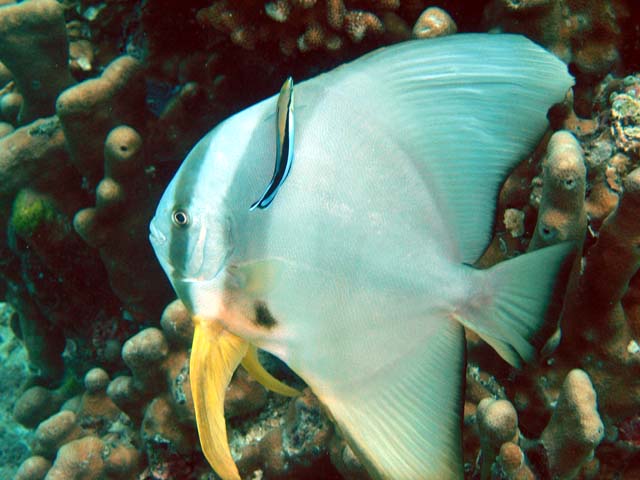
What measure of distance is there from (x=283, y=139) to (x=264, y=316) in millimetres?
408

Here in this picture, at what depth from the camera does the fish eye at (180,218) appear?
115 centimetres

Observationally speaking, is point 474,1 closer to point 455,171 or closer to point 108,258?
point 455,171

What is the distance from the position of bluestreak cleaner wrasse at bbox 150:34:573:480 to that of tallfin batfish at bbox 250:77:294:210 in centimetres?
3

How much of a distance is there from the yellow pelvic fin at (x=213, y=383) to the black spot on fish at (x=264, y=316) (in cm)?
11

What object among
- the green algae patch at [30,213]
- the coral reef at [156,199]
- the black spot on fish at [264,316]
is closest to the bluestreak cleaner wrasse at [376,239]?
the black spot on fish at [264,316]

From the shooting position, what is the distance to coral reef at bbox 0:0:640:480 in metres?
1.83

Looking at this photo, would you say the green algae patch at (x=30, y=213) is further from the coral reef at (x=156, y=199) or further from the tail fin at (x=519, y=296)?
the tail fin at (x=519, y=296)

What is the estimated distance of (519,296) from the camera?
1.06m

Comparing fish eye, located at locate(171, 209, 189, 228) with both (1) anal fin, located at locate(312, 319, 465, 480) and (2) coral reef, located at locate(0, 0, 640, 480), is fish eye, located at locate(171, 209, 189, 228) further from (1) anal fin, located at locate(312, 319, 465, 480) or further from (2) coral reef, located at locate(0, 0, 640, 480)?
(2) coral reef, located at locate(0, 0, 640, 480)

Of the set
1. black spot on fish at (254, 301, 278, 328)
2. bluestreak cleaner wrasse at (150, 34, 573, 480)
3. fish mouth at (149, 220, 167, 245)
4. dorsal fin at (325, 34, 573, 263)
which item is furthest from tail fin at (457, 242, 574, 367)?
fish mouth at (149, 220, 167, 245)

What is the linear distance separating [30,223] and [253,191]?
3079 millimetres

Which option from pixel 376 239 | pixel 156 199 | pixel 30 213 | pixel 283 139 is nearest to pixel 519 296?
pixel 376 239

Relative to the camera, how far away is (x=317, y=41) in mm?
2562

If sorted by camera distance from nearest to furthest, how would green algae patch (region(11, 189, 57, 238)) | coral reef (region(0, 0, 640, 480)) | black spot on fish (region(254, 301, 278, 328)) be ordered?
1. black spot on fish (region(254, 301, 278, 328))
2. coral reef (region(0, 0, 640, 480))
3. green algae patch (region(11, 189, 57, 238))
